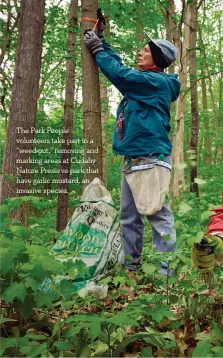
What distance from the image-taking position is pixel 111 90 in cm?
2439

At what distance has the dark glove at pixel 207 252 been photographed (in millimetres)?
1810

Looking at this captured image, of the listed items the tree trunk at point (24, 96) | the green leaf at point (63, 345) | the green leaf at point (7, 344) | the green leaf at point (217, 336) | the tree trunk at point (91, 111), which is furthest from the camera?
the tree trunk at point (24, 96)

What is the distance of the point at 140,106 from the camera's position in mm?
3531

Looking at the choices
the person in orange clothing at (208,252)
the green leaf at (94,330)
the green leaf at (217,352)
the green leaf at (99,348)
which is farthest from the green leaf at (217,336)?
the green leaf at (94,330)

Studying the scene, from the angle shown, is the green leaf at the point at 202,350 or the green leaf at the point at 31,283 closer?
the green leaf at the point at 202,350

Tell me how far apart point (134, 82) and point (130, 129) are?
14.9 inches

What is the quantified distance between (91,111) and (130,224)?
108cm

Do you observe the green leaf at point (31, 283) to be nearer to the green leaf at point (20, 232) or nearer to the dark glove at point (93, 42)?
the green leaf at point (20, 232)

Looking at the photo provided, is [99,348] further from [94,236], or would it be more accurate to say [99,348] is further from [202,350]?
[94,236]

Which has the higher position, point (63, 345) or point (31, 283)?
point (31, 283)

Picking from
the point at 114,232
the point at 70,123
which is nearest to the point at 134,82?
the point at 114,232

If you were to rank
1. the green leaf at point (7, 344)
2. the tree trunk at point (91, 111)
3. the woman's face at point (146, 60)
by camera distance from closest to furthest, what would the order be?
the green leaf at point (7, 344) < the woman's face at point (146, 60) < the tree trunk at point (91, 111)

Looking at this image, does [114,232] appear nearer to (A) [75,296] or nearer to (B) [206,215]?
(A) [75,296]

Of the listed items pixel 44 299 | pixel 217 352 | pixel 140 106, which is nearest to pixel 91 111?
pixel 140 106
